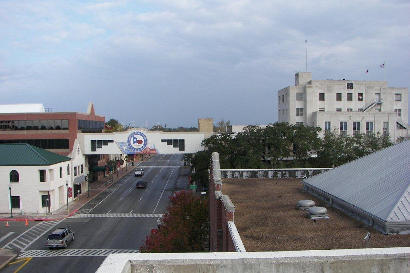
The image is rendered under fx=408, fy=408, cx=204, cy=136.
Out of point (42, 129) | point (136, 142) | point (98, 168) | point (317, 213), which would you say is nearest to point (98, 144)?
point (136, 142)

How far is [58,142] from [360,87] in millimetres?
52064

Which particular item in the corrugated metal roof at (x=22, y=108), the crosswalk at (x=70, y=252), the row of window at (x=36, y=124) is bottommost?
the crosswalk at (x=70, y=252)

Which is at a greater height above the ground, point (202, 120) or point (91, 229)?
point (202, 120)

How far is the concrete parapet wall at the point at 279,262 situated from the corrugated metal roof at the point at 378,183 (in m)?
7.73

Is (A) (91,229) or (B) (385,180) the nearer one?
(B) (385,180)

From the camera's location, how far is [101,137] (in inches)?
2623

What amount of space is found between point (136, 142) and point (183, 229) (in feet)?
133

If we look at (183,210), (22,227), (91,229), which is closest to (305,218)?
(183,210)

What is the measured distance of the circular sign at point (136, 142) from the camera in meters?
65.9

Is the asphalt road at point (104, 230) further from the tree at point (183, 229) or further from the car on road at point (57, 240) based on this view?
the tree at point (183, 229)

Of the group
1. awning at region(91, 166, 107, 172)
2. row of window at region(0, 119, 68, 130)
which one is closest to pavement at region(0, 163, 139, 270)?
awning at region(91, 166, 107, 172)

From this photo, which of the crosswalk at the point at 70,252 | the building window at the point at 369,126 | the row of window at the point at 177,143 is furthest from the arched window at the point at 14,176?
the building window at the point at 369,126

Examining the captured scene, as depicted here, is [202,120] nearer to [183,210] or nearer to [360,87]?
[360,87]

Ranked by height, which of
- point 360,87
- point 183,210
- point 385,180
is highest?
point 360,87
